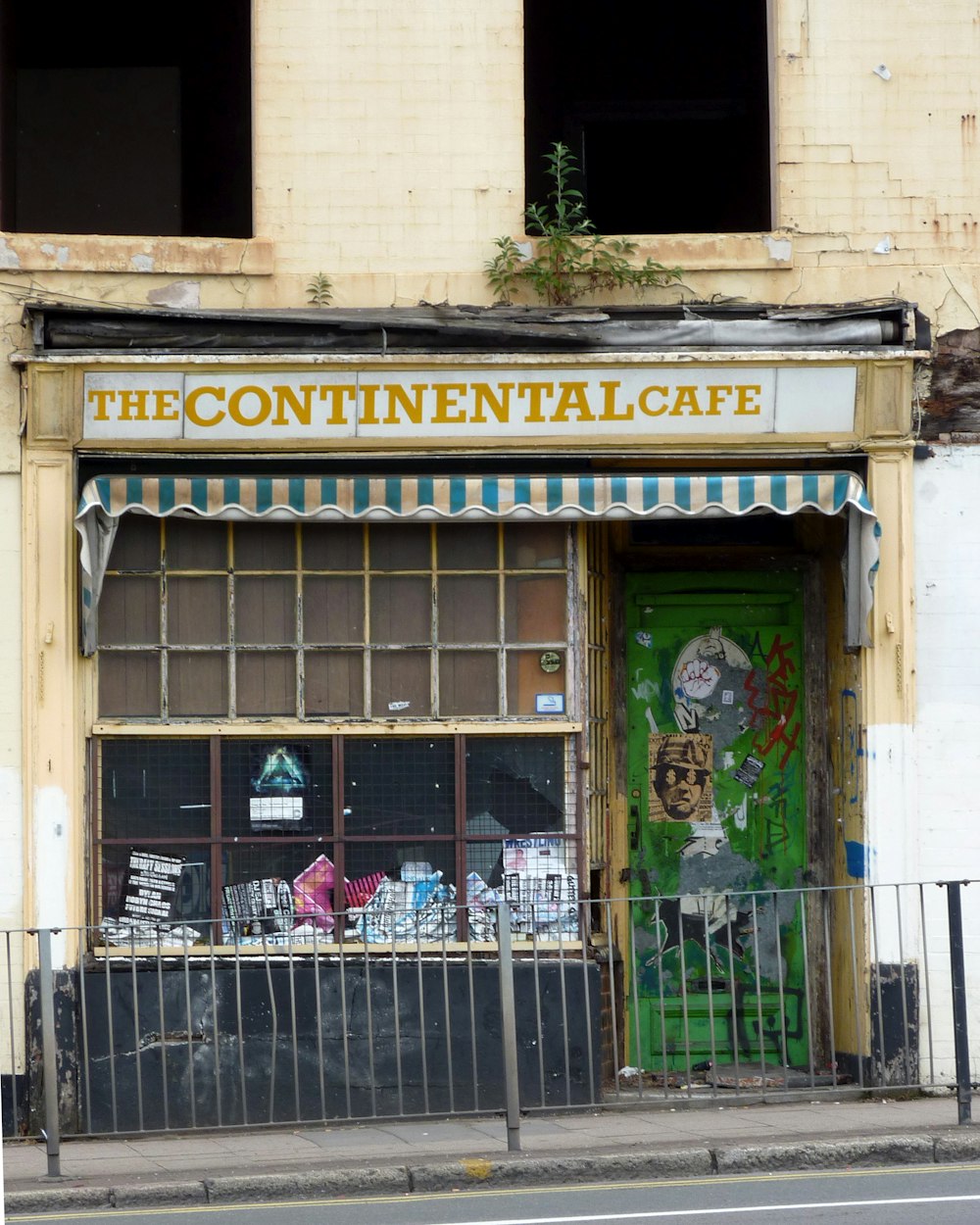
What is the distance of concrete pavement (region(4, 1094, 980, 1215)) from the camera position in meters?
7.80

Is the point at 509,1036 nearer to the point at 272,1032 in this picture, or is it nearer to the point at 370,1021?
the point at 370,1021

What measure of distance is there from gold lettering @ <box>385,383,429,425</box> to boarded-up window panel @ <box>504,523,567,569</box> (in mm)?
878

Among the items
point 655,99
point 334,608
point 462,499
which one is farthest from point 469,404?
point 655,99

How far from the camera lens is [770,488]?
390 inches

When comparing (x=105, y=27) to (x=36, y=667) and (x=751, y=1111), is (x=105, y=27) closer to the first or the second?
(x=36, y=667)

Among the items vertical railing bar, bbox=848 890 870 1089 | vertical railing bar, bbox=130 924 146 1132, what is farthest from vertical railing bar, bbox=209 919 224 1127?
vertical railing bar, bbox=848 890 870 1089

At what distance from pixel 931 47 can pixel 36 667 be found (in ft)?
21.4

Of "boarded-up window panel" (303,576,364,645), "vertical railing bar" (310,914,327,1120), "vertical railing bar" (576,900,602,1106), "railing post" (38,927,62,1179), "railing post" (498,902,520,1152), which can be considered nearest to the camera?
"railing post" (38,927,62,1179)

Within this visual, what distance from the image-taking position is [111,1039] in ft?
29.3

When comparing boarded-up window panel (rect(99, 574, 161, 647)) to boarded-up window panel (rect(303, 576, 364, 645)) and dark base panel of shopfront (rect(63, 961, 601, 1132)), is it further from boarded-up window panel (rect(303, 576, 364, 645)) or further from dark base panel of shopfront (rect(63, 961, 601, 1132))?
dark base panel of shopfront (rect(63, 961, 601, 1132))

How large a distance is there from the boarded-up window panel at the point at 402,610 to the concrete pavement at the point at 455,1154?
2.80 meters

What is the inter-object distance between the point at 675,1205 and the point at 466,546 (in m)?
4.22

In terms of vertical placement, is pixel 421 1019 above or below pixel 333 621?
below

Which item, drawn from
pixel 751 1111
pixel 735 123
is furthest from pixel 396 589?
pixel 735 123
